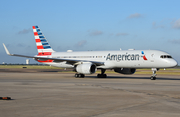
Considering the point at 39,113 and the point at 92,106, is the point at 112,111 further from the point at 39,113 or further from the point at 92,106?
the point at 39,113

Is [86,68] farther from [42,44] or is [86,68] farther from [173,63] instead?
[42,44]

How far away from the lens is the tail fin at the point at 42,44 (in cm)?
4419

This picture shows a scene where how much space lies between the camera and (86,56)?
129 feet

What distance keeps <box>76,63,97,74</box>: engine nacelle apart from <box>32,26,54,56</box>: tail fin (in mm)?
10648

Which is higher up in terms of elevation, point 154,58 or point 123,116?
point 154,58

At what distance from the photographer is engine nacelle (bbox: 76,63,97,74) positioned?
1342 inches

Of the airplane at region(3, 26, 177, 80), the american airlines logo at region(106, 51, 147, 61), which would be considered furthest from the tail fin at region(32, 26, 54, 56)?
the american airlines logo at region(106, 51, 147, 61)

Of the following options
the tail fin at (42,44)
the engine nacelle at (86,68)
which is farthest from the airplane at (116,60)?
the tail fin at (42,44)

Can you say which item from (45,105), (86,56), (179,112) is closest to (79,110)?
(45,105)

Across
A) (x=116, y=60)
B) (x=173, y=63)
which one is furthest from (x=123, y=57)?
(x=173, y=63)

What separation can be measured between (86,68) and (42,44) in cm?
1341

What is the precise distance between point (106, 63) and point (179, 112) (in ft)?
88.6

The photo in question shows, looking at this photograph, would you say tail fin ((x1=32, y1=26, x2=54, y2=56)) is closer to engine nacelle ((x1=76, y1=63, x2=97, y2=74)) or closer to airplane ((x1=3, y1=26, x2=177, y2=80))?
airplane ((x1=3, y1=26, x2=177, y2=80))

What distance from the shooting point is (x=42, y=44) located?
44.3 meters
